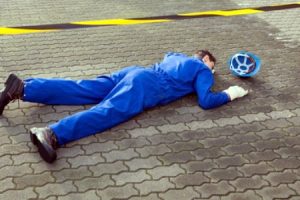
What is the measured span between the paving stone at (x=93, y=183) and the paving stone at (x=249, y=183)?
902mm

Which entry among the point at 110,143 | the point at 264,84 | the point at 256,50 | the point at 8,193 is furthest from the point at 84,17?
the point at 8,193

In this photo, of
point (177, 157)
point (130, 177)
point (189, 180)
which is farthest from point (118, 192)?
point (177, 157)

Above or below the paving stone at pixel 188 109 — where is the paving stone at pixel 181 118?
below

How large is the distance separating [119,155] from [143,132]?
406 mm

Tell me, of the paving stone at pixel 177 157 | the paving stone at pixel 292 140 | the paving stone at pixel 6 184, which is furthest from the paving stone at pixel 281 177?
the paving stone at pixel 6 184

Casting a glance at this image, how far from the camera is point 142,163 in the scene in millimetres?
3562

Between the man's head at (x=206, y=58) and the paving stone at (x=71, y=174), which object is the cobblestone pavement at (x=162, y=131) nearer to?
the paving stone at (x=71, y=174)

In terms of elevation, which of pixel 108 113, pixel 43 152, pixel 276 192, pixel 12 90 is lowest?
pixel 276 192

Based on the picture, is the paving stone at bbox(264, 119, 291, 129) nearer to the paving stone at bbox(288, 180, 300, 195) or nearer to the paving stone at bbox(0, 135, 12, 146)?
the paving stone at bbox(288, 180, 300, 195)

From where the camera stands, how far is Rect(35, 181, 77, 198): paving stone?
316 centimetres

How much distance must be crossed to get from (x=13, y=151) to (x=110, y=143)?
2.47 feet

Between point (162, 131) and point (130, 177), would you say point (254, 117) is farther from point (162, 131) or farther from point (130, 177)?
point (130, 177)

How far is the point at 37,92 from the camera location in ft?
12.9

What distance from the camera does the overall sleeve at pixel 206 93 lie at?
13.9 feet
